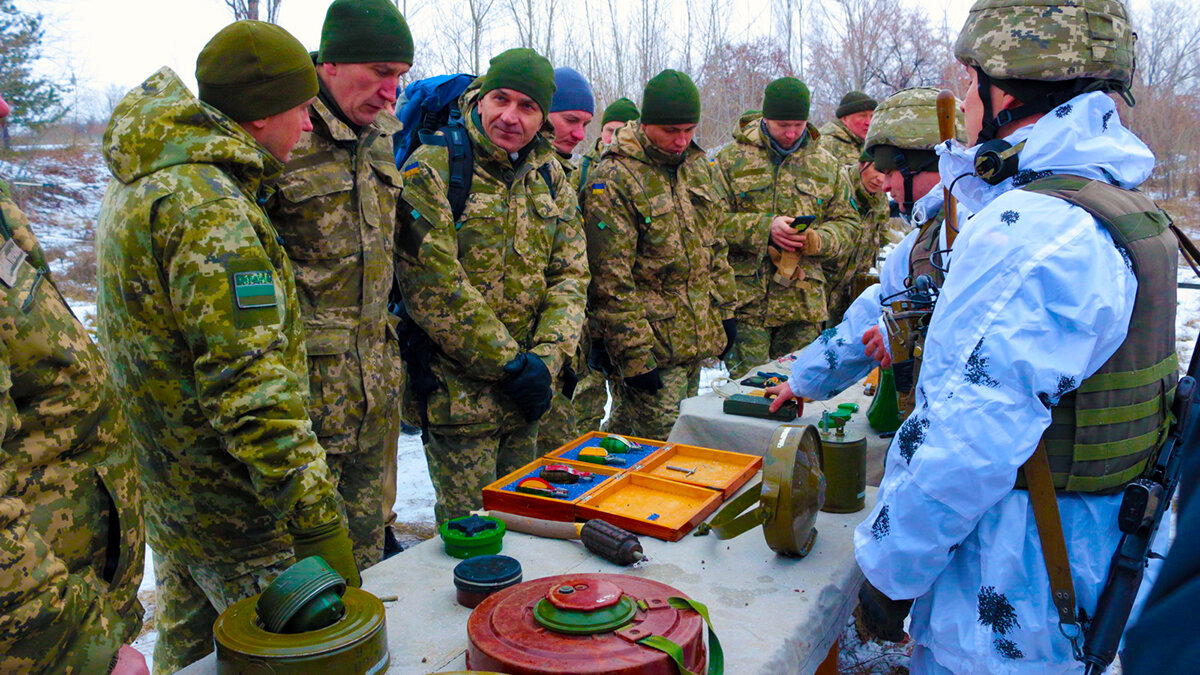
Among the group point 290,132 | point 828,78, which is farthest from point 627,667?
point 828,78

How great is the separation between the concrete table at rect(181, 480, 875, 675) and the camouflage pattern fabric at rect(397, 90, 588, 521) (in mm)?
1072

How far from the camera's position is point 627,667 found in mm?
1248

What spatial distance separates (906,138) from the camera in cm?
286

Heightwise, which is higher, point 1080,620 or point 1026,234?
point 1026,234

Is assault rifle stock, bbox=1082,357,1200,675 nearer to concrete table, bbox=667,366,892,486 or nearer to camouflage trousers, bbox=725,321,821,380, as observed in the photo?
concrete table, bbox=667,366,892,486

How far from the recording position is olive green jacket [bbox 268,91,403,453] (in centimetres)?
250

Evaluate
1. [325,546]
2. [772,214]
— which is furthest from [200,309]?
[772,214]

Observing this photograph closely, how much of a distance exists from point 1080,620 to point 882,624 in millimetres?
380

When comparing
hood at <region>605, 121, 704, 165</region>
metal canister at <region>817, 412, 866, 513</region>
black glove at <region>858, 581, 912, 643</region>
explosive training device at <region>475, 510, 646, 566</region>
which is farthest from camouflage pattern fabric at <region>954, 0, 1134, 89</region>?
hood at <region>605, 121, 704, 165</region>

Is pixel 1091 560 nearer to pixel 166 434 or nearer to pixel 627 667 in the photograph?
pixel 627 667

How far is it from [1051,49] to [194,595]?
8.04 feet

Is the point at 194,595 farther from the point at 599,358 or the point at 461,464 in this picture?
the point at 599,358

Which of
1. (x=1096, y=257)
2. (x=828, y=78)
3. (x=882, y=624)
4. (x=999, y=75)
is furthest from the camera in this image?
(x=828, y=78)

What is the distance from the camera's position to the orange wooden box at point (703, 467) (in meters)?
2.28
